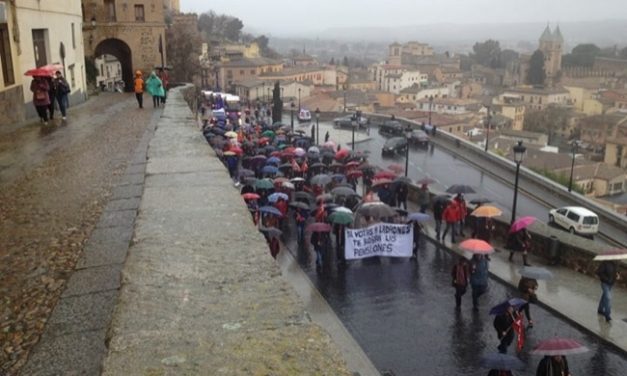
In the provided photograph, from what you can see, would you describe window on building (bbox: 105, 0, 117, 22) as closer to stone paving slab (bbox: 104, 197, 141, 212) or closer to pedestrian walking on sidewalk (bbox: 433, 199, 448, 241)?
pedestrian walking on sidewalk (bbox: 433, 199, 448, 241)

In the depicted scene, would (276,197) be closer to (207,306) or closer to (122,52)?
(207,306)

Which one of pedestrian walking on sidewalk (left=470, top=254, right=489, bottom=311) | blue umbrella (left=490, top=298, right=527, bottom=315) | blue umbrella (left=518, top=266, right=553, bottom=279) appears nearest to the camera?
blue umbrella (left=490, top=298, right=527, bottom=315)

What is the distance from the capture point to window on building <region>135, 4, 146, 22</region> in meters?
36.4

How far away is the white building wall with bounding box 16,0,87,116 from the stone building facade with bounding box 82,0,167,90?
10.8 meters

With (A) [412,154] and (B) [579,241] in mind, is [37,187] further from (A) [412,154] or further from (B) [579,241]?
(A) [412,154]

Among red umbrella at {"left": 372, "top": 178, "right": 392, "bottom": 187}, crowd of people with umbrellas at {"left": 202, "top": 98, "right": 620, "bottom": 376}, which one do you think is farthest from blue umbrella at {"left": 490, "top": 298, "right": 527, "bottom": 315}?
red umbrella at {"left": 372, "top": 178, "right": 392, "bottom": 187}

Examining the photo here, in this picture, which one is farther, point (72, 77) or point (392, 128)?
point (392, 128)

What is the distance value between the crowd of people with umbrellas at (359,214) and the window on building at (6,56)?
20.8 ft

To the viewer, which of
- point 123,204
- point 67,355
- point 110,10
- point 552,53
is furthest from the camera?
point 552,53

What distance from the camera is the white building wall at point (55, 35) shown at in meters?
15.8

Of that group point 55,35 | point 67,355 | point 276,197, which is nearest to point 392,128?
point 55,35

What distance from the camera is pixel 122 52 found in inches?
1480

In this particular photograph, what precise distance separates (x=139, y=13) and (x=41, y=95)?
24.4m

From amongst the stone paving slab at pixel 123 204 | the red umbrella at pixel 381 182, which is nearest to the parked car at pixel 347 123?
the red umbrella at pixel 381 182
